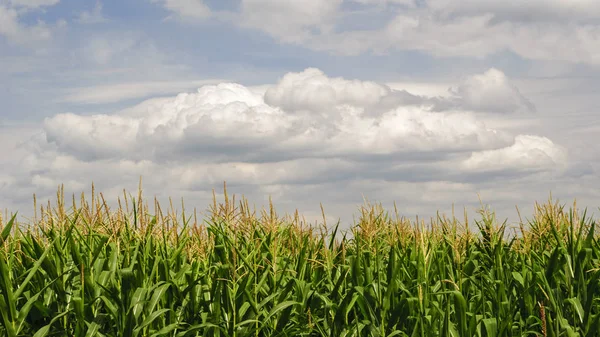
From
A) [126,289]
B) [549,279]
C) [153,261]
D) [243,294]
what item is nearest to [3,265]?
[126,289]

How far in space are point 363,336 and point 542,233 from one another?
453cm

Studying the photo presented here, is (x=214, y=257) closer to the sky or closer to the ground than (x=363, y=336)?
closer to the sky

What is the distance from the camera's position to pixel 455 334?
6.92 metres

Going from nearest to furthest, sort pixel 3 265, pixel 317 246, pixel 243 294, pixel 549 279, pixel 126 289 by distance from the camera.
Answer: pixel 3 265 → pixel 126 289 → pixel 243 294 → pixel 549 279 → pixel 317 246

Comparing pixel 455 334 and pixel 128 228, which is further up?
pixel 128 228

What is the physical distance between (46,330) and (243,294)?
6.69 feet

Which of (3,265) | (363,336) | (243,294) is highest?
(3,265)

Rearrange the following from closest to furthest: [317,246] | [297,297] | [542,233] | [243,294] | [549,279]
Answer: [243,294], [297,297], [549,279], [317,246], [542,233]

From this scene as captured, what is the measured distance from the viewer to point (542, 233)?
1043cm

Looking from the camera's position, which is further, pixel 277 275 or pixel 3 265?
pixel 277 275

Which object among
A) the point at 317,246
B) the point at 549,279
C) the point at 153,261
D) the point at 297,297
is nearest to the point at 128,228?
the point at 153,261

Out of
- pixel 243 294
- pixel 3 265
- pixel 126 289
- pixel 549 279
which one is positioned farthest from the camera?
pixel 549 279

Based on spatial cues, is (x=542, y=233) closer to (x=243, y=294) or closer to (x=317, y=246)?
(x=317, y=246)

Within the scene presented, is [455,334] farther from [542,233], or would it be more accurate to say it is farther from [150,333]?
[542,233]
